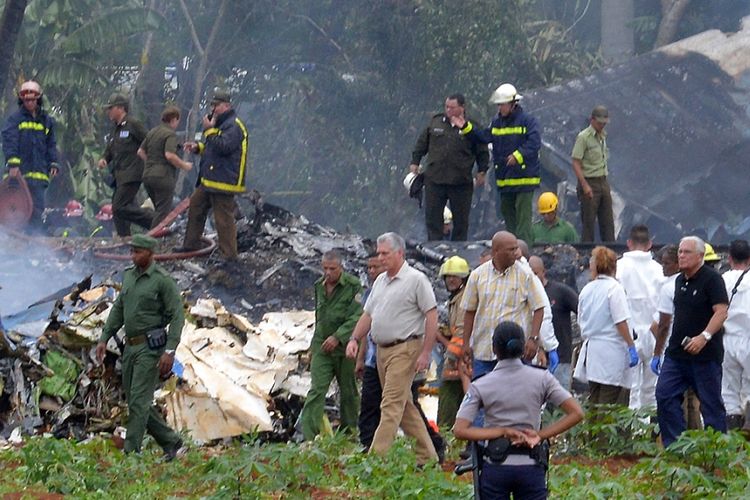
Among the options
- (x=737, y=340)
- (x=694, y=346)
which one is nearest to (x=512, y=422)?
(x=694, y=346)

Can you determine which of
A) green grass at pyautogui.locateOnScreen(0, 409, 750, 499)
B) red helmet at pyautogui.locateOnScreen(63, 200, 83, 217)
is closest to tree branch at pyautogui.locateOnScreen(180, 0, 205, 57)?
red helmet at pyautogui.locateOnScreen(63, 200, 83, 217)

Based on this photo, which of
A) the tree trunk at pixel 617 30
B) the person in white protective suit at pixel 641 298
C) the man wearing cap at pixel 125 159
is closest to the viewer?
the person in white protective suit at pixel 641 298

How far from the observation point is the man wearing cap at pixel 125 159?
55.2ft

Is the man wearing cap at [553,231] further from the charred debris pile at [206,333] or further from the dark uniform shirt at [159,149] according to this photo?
the dark uniform shirt at [159,149]

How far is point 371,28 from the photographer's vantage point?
28.5 m

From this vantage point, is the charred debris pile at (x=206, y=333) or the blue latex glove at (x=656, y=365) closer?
the blue latex glove at (x=656, y=365)

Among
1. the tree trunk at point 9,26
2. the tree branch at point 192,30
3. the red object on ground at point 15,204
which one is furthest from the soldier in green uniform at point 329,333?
the tree branch at point 192,30

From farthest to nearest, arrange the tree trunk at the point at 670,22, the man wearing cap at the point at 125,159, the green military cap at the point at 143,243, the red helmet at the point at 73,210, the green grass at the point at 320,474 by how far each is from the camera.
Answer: the tree trunk at the point at 670,22, the red helmet at the point at 73,210, the man wearing cap at the point at 125,159, the green military cap at the point at 143,243, the green grass at the point at 320,474

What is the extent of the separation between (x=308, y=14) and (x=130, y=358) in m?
18.6

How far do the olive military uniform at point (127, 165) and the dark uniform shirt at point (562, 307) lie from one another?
20.1 feet

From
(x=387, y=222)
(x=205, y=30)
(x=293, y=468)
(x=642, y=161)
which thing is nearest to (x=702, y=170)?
(x=642, y=161)

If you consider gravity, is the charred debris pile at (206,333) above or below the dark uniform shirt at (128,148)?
below

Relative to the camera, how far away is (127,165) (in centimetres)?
1694

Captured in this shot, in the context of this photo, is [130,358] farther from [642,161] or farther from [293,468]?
[642,161]
